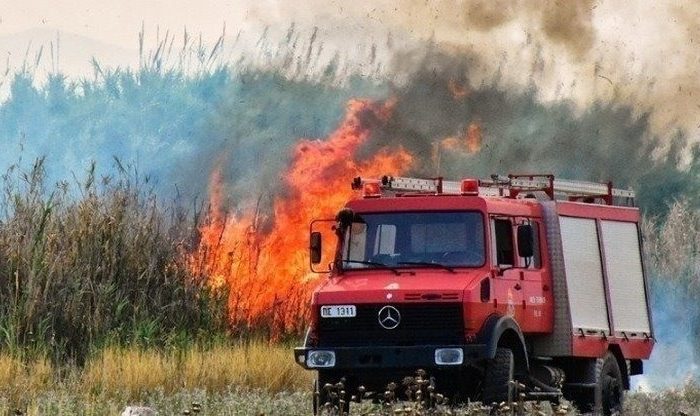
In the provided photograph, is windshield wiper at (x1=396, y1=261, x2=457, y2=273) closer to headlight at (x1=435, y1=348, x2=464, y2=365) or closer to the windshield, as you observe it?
the windshield

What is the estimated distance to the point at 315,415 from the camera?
1820 centimetres

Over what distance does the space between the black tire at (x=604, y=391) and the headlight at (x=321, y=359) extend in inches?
147

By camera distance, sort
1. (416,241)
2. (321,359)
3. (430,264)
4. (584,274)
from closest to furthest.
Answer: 1. (321,359)
2. (430,264)
3. (416,241)
4. (584,274)

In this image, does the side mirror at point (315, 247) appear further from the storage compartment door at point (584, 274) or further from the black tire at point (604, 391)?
the black tire at point (604, 391)

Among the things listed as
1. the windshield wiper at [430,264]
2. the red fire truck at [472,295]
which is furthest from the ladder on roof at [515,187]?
the windshield wiper at [430,264]

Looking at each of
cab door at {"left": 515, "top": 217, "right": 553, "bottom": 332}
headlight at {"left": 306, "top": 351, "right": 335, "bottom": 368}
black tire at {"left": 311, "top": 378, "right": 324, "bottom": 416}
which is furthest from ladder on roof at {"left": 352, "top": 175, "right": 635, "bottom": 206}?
black tire at {"left": 311, "top": 378, "right": 324, "bottom": 416}

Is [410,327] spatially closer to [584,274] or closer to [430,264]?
[430,264]

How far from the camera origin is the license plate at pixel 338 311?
1931cm

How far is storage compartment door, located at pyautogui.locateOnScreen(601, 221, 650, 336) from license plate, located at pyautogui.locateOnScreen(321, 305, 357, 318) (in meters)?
4.25

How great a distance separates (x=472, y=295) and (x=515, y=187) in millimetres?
3205

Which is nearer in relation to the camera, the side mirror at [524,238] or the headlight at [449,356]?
the headlight at [449,356]

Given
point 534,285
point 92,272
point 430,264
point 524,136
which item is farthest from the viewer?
point 524,136

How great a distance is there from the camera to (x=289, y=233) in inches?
A: 1166

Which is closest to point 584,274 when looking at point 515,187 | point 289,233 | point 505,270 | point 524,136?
point 515,187
